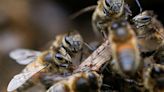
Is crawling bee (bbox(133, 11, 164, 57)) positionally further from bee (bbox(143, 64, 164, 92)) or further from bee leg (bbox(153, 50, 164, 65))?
bee (bbox(143, 64, 164, 92))

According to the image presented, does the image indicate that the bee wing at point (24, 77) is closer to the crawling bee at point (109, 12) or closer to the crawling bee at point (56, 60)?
the crawling bee at point (56, 60)

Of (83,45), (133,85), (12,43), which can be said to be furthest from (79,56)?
(12,43)

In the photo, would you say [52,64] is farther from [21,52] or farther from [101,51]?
[21,52]

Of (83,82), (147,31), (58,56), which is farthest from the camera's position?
(58,56)

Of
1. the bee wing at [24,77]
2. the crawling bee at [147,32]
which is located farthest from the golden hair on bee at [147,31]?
the bee wing at [24,77]

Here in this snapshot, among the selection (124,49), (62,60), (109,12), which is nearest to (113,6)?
(109,12)

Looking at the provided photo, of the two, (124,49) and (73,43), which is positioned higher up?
(124,49)

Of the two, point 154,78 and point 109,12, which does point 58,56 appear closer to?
point 109,12

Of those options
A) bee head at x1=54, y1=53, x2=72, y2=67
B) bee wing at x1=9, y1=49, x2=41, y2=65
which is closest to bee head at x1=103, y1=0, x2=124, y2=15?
bee head at x1=54, y1=53, x2=72, y2=67
